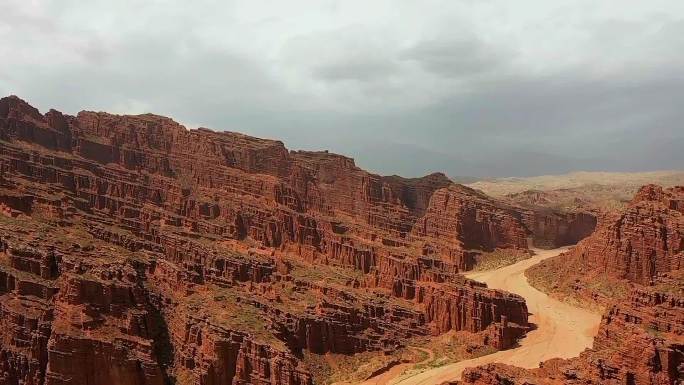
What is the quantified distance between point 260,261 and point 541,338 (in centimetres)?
3287

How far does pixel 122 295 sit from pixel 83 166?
44.6m

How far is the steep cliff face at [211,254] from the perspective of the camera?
50.6 m

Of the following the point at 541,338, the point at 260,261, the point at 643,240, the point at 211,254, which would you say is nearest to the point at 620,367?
the point at 541,338

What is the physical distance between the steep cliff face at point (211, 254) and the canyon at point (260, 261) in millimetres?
211

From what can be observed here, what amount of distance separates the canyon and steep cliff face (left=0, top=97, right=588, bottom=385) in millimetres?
211

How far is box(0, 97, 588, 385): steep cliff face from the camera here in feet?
166

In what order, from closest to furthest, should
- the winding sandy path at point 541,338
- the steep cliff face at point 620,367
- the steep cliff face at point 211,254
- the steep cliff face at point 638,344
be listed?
the steep cliff face at point 620,367
the steep cliff face at point 638,344
the steep cliff face at point 211,254
the winding sandy path at point 541,338

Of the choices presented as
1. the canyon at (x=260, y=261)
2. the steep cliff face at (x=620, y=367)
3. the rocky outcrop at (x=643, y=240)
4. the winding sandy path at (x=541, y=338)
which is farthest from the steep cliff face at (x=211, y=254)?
the steep cliff face at (x=620, y=367)

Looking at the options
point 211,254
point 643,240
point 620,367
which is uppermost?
point 643,240

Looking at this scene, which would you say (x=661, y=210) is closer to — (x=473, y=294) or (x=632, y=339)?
(x=473, y=294)

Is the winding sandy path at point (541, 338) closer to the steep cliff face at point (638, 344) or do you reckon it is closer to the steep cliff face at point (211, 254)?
the steep cliff face at point (211, 254)

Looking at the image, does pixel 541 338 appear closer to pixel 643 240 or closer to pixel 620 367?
pixel 643 240

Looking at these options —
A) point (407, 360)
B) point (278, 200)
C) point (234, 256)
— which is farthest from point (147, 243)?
point (407, 360)

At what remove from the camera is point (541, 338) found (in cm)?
6450
